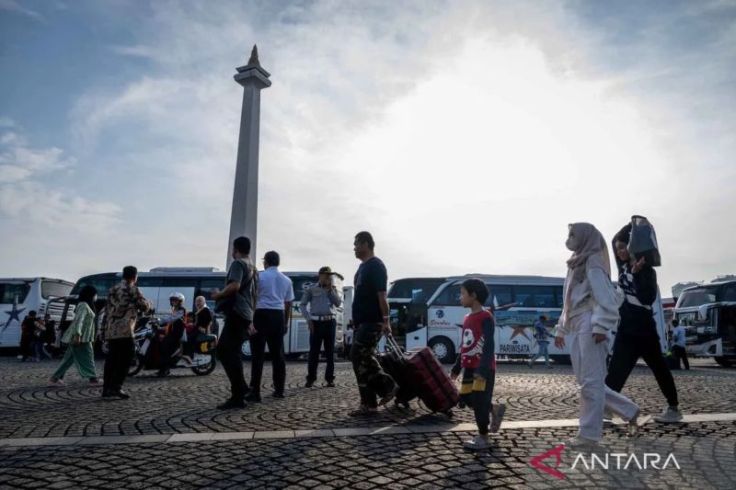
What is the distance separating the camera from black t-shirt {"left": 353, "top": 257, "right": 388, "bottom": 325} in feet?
17.0

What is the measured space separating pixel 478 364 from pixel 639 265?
208cm

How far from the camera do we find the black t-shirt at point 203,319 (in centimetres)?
1039

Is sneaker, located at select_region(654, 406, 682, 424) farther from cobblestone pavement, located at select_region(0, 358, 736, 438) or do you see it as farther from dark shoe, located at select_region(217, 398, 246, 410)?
dark shoe, located at select_region(217, 398, 246, 410)

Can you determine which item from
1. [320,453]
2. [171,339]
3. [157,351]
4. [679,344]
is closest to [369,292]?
[320,453]

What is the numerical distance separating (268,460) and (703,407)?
519 centimetres

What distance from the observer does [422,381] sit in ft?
16.5

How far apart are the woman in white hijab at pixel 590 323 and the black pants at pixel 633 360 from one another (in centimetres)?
71

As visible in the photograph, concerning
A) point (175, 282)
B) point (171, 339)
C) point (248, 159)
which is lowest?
point (171, 339)

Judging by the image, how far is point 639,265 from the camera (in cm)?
480

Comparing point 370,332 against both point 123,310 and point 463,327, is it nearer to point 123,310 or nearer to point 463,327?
point 463,327

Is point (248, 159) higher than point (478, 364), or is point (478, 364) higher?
point (248, 159)

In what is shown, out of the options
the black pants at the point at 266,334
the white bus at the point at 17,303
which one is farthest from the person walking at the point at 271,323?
the white bus at the point at 17,303

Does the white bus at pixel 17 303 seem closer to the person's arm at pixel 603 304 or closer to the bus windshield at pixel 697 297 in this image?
the person's arm at pixel 603 304

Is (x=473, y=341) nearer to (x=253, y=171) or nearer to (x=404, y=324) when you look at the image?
(x=404, y=324)
